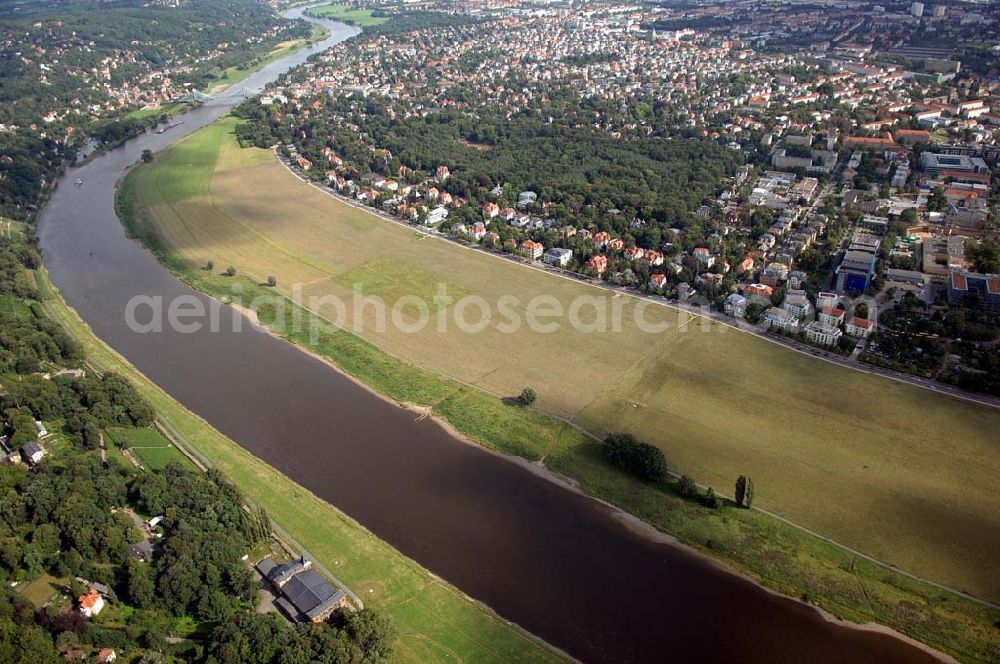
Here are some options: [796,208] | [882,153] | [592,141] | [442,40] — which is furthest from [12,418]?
[442,40]

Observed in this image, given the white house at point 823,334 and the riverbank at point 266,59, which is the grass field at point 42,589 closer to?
the white house at point 823,334

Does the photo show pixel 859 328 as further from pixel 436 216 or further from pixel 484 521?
pixel 436 216

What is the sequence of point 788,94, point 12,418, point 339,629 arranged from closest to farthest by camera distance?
point 339,629, point 12,418, point 788,94

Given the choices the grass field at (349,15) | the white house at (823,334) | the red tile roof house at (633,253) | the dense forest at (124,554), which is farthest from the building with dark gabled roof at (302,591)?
the grass field at (349,15)

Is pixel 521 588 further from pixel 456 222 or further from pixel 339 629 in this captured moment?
pixel 456 222

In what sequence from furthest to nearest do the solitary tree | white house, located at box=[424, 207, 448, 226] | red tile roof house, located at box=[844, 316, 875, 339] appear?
white house, located at box=[424, 207, 448, 226] < red tile roof house, located at box=[844, 316, 875, 339] < the solitary tree

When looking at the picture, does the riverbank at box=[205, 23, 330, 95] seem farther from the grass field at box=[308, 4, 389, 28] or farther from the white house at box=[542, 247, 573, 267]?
the white house at box=[542, 247, 573, 267]

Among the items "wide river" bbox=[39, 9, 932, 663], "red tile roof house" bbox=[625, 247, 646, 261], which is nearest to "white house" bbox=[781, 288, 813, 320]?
"red tile roof house" bbox=[625, 247, 646, 261]
